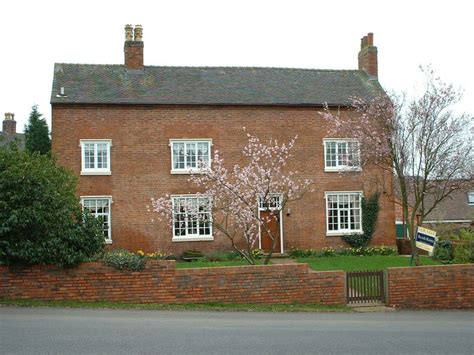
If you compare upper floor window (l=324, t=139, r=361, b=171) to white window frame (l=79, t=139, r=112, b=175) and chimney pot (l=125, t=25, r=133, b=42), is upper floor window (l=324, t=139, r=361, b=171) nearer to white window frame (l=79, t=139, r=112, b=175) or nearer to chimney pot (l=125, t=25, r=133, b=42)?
white window frame (l=79, t=139, r=112, b=175)

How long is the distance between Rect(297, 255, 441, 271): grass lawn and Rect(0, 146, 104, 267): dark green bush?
10.1 m

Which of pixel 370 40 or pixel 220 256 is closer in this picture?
pixel 220 256

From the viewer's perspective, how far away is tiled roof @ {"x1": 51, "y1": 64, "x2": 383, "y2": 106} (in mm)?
26984

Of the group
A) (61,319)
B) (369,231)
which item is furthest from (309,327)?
(369,231)

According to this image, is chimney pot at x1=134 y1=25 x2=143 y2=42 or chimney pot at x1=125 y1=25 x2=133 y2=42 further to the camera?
chimney pot at x1=134 y1=25 x2=143 y2=42

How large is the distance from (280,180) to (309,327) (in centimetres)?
1438

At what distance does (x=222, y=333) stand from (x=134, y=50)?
20785 millimetres

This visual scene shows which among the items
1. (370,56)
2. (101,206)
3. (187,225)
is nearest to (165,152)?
(187,225)

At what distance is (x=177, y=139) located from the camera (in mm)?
26922

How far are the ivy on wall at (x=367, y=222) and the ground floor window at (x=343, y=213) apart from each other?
0.79 ft

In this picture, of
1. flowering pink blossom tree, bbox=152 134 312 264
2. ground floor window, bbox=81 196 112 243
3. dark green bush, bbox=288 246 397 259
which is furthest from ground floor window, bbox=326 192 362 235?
ground floor window, bbox=81 196 112 243

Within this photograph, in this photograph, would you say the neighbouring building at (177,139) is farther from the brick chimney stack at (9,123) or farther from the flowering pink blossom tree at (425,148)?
the brick chimney stack at (9,123)

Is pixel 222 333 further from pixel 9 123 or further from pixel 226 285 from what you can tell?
Answer: pixel 9 123

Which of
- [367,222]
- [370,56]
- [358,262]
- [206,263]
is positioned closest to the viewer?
[358,262]
